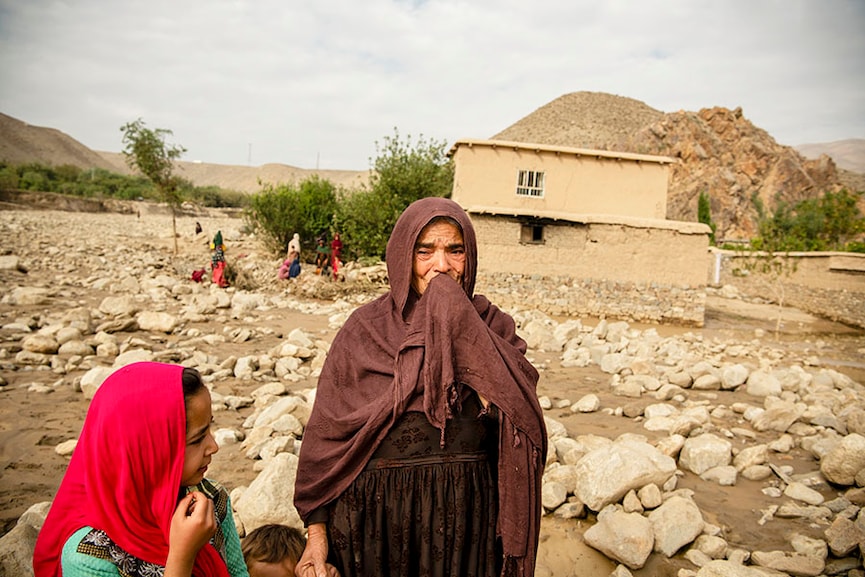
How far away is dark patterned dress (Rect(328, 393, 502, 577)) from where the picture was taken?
5.22ft

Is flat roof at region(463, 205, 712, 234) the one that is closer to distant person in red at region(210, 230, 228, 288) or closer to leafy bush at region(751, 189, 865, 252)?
distant person in red at region(210, 230, 228, 288)

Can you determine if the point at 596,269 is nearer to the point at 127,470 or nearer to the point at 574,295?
the point at 574,295

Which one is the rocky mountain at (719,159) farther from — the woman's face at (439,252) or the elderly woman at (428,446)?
the elderly woman at (428,446)

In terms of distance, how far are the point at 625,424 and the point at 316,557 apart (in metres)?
3.78

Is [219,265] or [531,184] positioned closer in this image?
[219,265]

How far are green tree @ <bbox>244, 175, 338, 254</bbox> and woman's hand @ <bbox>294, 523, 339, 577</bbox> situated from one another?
16.3 metres

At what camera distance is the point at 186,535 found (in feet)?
3.97

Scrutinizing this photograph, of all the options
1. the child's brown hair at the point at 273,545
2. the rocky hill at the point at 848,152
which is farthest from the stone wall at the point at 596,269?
the rocky hill at the point at 848,152

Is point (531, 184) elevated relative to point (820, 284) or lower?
elevated

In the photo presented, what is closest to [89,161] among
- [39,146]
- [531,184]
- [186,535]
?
[39,146]

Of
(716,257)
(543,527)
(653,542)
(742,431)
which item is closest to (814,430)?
(742,431)

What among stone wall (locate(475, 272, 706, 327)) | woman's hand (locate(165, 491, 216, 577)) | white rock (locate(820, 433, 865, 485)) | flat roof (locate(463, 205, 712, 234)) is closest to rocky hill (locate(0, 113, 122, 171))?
flat roof (locate(463, 205, 712, 234))

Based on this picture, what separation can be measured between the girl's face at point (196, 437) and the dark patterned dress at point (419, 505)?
18.4 inches

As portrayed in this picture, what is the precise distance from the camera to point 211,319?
8102mm
